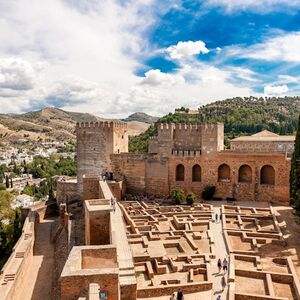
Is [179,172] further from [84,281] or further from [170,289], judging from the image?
[84,281]

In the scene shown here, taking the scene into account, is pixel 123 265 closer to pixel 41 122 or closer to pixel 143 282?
pixel 143 282

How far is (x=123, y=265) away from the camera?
1044 centimetres

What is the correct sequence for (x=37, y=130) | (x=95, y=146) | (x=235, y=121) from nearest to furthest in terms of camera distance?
(x=95, y=146) < (x=235, y=121) < (x=37, y=130)

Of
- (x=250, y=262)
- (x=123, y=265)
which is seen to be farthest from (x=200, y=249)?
(x=123, y=265)

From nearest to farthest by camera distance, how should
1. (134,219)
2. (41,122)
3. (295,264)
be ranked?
1. (295,264)
2. (134,219)
3. (41,122)

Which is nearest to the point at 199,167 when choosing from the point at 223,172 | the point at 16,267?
the point at 223,172

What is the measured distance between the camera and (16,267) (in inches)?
649

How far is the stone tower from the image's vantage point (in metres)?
26.4

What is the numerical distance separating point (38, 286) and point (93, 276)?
10187mm

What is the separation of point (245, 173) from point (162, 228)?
9264mm

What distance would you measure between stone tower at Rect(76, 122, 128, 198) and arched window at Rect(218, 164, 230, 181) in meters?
7.71

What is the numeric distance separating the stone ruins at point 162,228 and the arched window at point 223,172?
0.23ft

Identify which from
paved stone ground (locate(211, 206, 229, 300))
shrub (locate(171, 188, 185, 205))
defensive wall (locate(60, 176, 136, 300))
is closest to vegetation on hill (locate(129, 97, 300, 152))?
shrub (locate(171, 188, 185, 205))

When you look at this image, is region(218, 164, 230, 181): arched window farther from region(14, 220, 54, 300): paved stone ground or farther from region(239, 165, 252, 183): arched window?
region(14, 220, 54, 300): paved stone ground
